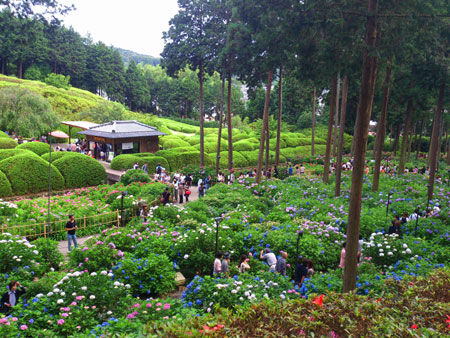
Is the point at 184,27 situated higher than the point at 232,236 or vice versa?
the point at 184,27

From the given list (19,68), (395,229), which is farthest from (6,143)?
(19,68)

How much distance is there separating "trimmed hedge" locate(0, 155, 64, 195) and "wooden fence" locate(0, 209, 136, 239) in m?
6.64

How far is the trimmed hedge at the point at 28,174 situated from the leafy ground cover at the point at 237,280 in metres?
8.81

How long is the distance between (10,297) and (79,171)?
47.6 ft

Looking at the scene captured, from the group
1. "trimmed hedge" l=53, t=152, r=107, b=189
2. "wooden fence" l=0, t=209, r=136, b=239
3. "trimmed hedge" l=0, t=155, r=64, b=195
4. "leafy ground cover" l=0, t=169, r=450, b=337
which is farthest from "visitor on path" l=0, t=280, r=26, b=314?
"trimmed hedge" l=53, t=152, r=107, b=189

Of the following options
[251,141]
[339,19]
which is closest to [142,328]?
[339,19]

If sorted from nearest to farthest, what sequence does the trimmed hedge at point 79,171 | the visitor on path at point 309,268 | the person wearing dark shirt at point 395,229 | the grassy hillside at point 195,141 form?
the visitor on path at point 309,268, the person wearing dark shirt at point 395,229, the trimmed hedge at point 79,171, the grassy hillside at point 195,141

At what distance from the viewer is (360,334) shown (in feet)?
16.9

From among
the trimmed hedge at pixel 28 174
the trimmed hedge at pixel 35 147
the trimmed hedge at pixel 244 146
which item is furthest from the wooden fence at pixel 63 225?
the trimmed hedge at pixel 244 146

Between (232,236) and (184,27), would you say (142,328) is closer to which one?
(232,236)

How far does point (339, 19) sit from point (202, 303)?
22.5ft

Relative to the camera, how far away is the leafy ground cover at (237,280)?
18.2 ft

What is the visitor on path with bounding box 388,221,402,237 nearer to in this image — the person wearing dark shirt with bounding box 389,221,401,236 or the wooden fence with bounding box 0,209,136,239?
the person wearing dark shirt with bounding box 389,221,401,236

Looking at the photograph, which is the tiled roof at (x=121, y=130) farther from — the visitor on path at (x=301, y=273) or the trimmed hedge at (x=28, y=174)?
the visitor on path at (x=301, y=273)
